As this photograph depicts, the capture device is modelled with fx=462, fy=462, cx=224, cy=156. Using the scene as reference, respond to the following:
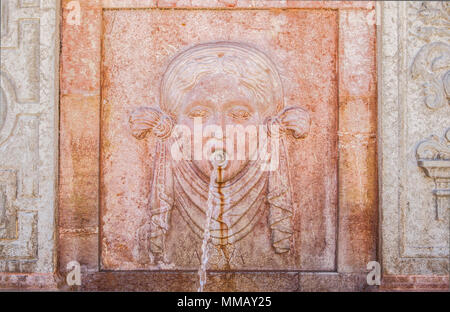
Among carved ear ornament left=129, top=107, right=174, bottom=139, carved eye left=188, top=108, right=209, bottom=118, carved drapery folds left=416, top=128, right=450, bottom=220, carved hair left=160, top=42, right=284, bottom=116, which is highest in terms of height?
carved hair left=160, top=42, right=284, bottom=116

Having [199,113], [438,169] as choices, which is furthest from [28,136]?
[438,169]

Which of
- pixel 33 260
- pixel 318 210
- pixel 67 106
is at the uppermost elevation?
pixel 67 106

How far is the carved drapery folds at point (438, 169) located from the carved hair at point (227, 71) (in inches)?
46.6

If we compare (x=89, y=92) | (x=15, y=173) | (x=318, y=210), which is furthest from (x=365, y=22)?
(x=15, y=173)

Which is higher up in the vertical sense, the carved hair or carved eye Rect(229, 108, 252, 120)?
the carved hair

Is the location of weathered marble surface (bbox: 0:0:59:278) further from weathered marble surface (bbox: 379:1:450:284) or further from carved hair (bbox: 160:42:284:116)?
weathered marble surface (bbox: 379:1:450:284)

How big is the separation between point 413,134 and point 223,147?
4.96 feet

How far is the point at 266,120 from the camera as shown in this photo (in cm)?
374

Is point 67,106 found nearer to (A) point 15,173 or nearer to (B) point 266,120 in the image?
(A) point 15,173

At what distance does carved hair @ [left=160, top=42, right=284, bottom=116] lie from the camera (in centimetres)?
370

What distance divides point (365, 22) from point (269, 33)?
2.53ft

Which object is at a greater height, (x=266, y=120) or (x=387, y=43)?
(x=387, y=43)

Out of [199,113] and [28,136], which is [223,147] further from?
[28,136]

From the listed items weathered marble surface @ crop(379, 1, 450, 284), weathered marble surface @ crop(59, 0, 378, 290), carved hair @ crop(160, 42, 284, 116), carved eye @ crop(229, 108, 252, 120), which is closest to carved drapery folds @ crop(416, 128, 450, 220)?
weathered marble surface @ crop(379, 1, 450, 284)
